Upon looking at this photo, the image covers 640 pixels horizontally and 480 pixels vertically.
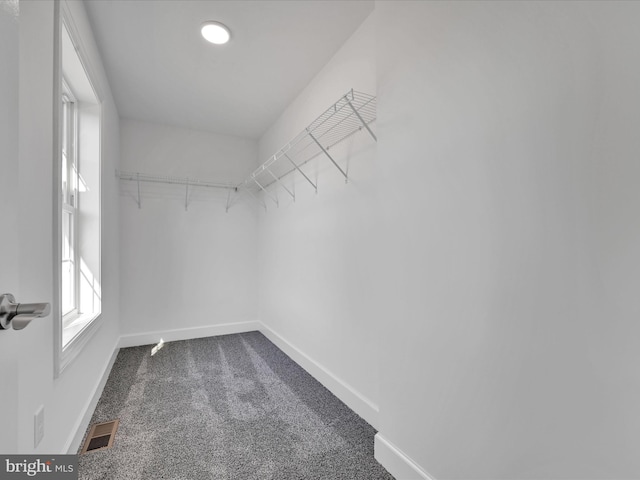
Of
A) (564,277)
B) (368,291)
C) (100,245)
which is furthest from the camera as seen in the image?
(100,245)

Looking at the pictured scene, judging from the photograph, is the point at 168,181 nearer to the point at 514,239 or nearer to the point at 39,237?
the point at 39,237

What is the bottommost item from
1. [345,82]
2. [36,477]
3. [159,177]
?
[36,477]

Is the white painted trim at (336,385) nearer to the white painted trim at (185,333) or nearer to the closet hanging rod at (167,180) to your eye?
the white painted trim at (185,333)

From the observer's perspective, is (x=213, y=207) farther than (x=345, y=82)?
Yes

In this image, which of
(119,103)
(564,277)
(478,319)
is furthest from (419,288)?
(119,103)

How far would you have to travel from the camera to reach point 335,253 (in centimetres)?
224

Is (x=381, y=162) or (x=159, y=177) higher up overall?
(x=159, y=177)

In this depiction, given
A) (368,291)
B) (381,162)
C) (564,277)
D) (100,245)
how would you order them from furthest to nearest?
(100,245) < (368,291) < (381,162) < (564,277)

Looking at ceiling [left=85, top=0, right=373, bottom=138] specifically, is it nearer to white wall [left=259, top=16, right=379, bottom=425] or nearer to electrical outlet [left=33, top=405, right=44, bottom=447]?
white wall [left=259, top=16, right=379, bottom=425]

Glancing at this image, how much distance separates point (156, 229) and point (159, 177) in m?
0.60

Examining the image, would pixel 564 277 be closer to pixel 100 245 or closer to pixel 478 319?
pixel 478 319

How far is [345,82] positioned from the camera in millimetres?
2137

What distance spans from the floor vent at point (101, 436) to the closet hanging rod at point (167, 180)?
2.27m

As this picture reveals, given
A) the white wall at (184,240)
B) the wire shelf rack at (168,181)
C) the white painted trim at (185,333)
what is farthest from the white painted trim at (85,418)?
the wire shelf rack at (168,181)
